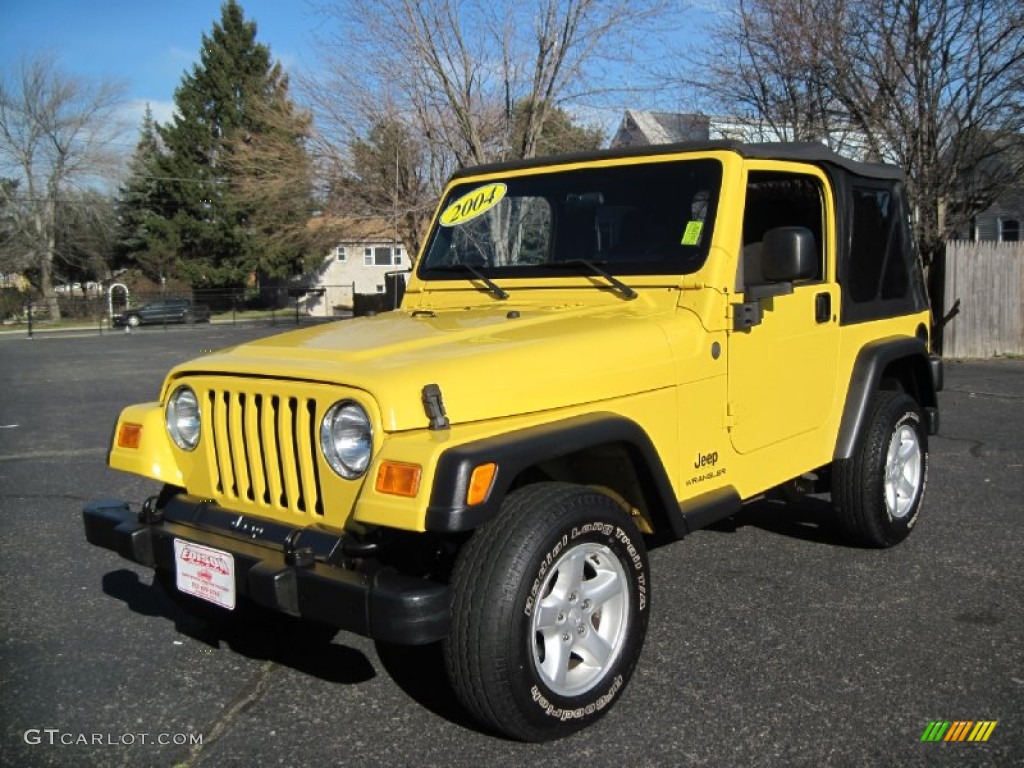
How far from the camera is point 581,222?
4121mm

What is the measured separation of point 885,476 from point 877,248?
1.21 m

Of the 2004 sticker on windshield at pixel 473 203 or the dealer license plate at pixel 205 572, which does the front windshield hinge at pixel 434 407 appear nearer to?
the dealer license plate at pixel 205 572

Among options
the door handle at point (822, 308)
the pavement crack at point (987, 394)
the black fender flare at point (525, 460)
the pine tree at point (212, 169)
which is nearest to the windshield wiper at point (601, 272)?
the black fender flare at point (525, 460)

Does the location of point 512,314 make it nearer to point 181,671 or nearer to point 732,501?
point 732,501

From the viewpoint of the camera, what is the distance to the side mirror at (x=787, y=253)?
3.62 metres

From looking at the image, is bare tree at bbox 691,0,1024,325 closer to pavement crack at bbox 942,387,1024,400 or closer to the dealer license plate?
pavement crack at bbox 942,387,1024,400

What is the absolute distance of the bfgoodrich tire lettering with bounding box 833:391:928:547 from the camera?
4547 mm

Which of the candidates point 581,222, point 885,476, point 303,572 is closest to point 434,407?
point 303,572

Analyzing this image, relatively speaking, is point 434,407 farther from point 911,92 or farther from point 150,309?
point 150,309

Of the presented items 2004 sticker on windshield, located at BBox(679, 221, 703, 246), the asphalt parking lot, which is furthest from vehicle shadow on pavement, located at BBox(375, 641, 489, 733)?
2004 sticker on windshield, located at BBox(679, 221, 703, 246)

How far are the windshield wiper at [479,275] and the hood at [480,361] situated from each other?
0.42 meters

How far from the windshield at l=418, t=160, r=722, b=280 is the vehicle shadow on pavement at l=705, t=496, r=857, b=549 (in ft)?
6.11

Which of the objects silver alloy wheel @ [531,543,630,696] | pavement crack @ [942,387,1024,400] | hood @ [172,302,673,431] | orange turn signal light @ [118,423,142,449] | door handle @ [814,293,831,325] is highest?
door handle @ [814,293,831,325]

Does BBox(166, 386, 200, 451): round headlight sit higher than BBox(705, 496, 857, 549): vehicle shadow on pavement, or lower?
higher
